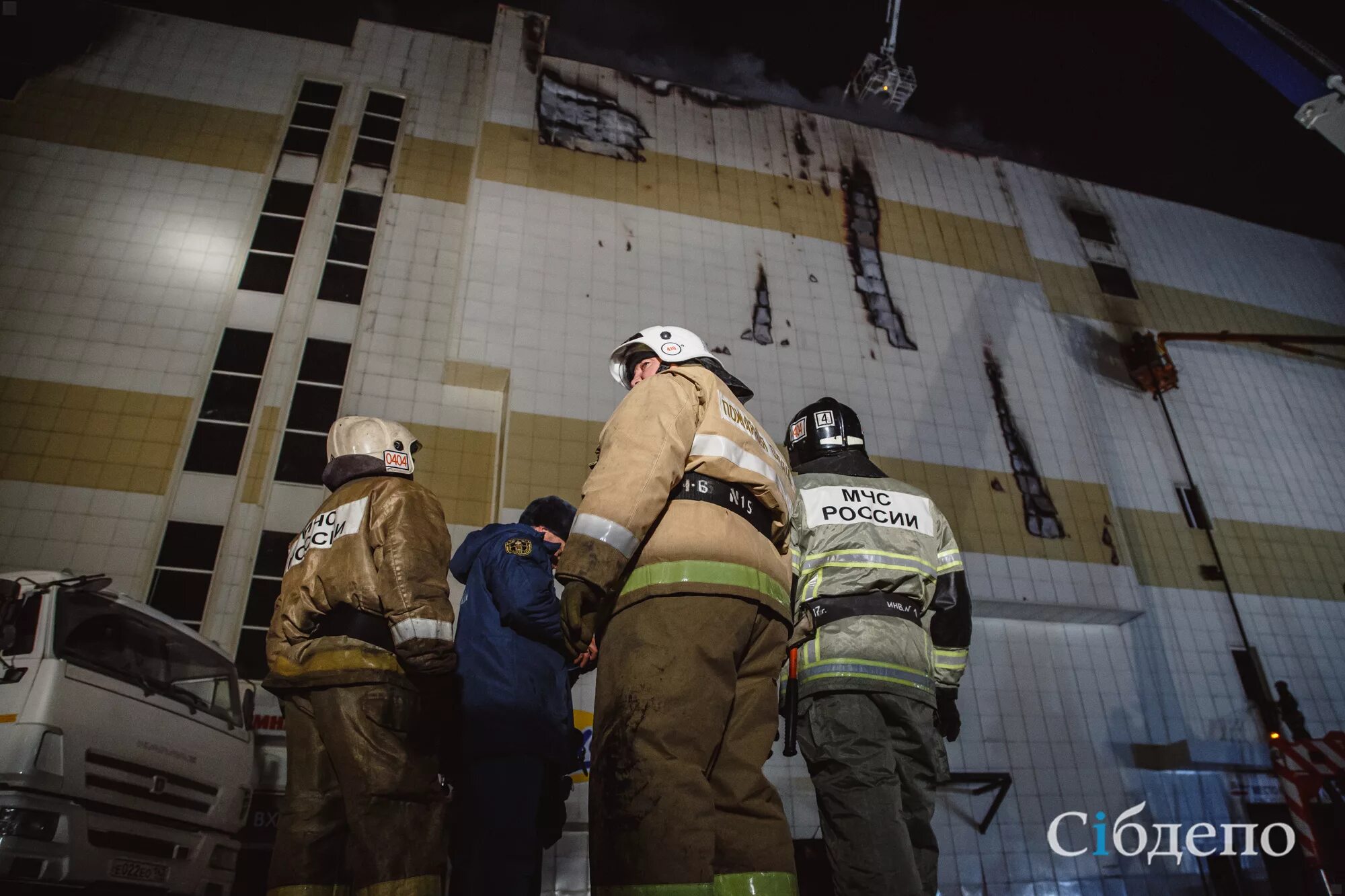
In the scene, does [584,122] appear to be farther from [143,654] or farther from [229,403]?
[143,654]

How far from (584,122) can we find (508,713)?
8141 millimetres

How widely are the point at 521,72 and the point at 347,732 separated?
28.8ft

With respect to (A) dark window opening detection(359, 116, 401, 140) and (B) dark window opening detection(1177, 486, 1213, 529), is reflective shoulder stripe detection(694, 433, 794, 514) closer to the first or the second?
(A) dark window opening detection(359, 116, 401, 140)

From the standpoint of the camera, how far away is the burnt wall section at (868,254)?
8961 mm

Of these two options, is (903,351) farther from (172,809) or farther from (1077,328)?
(172,809)

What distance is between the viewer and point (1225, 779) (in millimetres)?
7305

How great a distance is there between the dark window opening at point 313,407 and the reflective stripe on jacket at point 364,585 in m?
4.72

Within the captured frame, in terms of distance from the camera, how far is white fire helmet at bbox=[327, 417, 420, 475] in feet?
10.7

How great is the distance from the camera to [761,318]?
842cm

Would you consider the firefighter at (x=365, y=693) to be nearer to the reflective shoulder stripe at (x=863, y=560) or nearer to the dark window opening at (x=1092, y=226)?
the reflective shoulder stripe at (x=863, y=560)

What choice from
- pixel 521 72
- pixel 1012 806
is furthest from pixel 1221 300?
pixel 521 72

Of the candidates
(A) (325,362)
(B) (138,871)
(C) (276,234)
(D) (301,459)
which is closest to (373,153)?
(C) (276,234)

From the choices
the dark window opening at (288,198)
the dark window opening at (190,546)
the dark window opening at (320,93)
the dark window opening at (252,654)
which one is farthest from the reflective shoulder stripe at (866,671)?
the dark window opening at (320,93)

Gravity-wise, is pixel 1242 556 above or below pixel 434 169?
below
